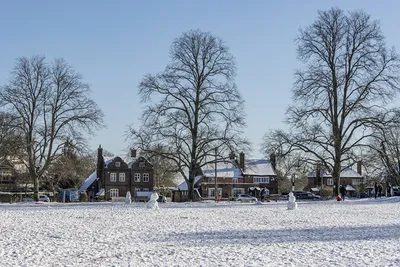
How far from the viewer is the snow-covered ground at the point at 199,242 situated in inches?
509

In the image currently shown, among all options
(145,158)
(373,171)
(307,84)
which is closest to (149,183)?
(373,171)

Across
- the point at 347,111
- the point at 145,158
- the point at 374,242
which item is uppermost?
the point at 347,111

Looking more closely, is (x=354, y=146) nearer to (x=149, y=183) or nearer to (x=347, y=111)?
(x=347, y=111)

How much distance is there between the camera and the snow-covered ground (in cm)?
1294

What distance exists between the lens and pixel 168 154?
151ft

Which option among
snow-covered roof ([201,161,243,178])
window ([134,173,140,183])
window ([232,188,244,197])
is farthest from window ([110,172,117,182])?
window ([232,188,244,197])

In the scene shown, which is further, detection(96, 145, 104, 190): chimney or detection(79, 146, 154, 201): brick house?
detection(96, 145, 104, 190): chimney

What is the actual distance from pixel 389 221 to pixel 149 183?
6507cm

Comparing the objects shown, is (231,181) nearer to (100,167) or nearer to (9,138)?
(100,167)

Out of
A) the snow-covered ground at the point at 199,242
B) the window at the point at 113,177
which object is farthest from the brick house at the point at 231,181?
the snow-covered ground at the point at 199,242

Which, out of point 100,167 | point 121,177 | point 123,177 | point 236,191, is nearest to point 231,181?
point 236,191

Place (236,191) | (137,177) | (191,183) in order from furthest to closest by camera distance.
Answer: (236,191) → (137,177) → (191,183)

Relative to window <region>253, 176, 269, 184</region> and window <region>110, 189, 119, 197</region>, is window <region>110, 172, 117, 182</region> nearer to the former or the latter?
→ window <region>110, 189, 119, 197</region>

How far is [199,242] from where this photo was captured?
16.3m
